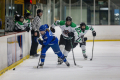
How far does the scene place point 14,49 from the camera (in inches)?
215

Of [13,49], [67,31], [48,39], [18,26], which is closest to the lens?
[48,39]

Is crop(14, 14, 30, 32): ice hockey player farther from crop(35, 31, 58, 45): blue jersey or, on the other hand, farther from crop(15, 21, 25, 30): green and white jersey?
crop(35, 31, 58, 45): blue jersey

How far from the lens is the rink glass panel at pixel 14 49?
5026mm

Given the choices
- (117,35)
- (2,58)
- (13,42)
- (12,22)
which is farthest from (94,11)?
(2,58)

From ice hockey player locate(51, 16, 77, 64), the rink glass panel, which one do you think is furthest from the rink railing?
ice hockey player locate(51, 16, 77, 64)

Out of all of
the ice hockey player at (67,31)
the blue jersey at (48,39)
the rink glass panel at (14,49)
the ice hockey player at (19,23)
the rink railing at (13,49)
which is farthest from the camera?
the ice hockey player at (19,23)

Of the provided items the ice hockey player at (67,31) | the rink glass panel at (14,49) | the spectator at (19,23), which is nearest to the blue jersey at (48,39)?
the ice hockey player at (67,31)

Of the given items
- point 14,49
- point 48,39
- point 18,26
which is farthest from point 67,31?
point 18,26

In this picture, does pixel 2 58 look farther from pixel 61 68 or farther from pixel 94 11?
pixel 94 11

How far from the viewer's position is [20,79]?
3.95 meters

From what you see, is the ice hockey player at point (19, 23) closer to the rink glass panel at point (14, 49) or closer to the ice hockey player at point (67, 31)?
the rink glass panel at point (14, 49)

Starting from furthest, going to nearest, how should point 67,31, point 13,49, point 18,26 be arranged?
point 18,26 < point 67,31 < point 13,49

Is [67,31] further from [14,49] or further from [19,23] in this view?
[19,23]

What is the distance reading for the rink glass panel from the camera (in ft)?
16.5
